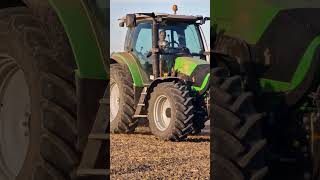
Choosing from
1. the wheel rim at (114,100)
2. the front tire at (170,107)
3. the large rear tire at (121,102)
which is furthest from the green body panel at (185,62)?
the wheel rim at (114,100)

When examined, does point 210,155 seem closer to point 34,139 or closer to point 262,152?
point 262,152

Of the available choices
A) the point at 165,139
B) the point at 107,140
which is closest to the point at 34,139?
the point at 107,140

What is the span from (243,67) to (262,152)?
475 mm

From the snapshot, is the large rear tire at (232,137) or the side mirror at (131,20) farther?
the side mirror at (131,20)

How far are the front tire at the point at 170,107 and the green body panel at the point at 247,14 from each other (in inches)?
34.0

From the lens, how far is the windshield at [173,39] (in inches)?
175

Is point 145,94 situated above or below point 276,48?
below

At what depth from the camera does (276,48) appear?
4309 millimetres

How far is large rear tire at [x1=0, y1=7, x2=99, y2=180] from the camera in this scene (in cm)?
420

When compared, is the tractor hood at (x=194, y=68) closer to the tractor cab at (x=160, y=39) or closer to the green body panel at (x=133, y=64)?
the tractor cab at (x=160, y=39)

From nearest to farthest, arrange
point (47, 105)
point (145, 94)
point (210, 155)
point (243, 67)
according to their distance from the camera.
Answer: point (210, 155) < point (243, 67) < point (47, 105) < point (145, 94)

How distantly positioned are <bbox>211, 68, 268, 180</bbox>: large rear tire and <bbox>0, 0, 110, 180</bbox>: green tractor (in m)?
0.67

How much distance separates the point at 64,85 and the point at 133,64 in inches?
28.6

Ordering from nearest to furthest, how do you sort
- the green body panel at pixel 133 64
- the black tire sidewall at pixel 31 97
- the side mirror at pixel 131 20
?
the side mirror at pixel 131 20, the green body panel at pixel 133 64, the black tire sidewall at pixel 31 97
